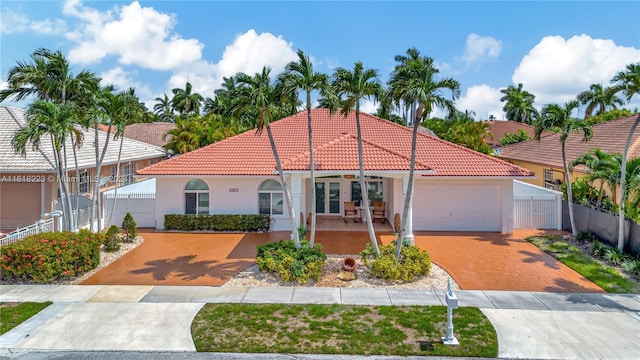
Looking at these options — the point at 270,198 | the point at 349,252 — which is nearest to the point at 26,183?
the point at 270,198

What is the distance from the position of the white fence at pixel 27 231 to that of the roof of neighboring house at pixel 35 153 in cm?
230

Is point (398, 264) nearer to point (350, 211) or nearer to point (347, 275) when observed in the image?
point (347, 275)

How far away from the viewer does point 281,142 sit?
22.5 meters

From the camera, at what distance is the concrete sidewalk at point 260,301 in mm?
8719

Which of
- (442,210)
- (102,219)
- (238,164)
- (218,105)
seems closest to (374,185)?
(442,210)

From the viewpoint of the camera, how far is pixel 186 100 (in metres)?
64.2

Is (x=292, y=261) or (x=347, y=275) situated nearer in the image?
(x=292, y=261)

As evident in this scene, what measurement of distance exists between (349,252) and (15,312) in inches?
410

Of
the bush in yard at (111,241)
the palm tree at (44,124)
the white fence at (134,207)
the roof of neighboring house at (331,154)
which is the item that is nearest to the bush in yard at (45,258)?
the bush in yard at (111,241)

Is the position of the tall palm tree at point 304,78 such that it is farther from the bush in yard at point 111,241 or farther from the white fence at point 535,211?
the white fence at point 535,211

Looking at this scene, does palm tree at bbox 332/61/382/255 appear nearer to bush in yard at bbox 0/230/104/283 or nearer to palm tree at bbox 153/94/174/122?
bush in yard at bbox 0/230/104/283

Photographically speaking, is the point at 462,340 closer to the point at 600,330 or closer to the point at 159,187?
the point at 600,330

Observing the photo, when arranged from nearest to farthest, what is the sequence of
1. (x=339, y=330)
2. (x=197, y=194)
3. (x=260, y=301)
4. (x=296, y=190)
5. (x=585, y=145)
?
(x=339, y=330)
(x=260, y=301)
(x=296, y=190)
(x=197, y=194)
(x=585, y=145)

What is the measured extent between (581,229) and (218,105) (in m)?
42.5
